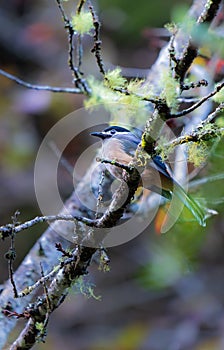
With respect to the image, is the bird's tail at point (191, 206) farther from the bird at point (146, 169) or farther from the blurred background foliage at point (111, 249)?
the blurred background foliage at point (111, 249)

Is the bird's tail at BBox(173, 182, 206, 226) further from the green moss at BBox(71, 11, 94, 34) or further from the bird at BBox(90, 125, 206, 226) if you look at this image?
the green moss at BBox(71, 11, 94, 34)

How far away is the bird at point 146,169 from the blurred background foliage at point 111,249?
201 centimetres

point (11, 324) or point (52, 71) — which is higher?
point (52, 71)

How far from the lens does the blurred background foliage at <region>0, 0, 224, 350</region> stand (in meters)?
4.28

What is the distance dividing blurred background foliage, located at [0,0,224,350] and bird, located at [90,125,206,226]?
2009 millimetres

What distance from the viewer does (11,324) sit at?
1.99 m

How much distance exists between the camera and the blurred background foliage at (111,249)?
4.28 metres

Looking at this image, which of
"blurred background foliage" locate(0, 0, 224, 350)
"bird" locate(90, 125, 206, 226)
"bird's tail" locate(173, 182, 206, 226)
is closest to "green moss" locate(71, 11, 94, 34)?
"bird" locate(90, 125, 206, 226)

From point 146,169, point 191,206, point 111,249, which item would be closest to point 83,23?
point 146,169

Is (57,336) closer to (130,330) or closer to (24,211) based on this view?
(130,330)

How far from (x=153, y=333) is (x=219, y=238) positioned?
0.93 m

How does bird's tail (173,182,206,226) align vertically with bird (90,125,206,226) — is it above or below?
below

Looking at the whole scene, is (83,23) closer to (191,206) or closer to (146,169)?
(146,169)

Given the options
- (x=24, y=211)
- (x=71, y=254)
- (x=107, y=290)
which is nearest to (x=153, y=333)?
(x=107, y=290)
